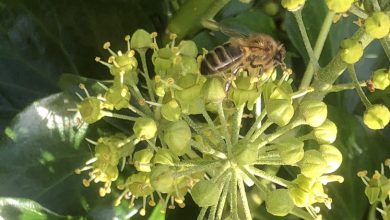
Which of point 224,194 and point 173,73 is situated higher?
point 173,73

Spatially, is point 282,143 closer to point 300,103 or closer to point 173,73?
point 300,103

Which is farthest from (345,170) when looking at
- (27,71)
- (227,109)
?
(27,71)

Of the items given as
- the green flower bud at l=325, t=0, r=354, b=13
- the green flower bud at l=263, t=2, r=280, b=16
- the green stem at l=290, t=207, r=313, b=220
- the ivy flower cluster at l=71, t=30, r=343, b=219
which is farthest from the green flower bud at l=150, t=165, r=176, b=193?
the green flower bud at l=263, t=2, r=280, b=16

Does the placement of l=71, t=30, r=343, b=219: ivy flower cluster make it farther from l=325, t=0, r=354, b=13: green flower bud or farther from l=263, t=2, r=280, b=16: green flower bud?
l=263, t=2, r=280, b=16: green flower bud

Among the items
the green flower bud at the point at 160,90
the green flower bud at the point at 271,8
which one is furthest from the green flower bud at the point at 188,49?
the green flower bud at the point at 271,8

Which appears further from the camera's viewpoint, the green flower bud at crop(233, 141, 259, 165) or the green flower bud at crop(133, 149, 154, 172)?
the green flower bud at crop(133, 149, 154, 172)

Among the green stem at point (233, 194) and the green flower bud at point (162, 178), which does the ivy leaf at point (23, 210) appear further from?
the green stem at point (233, 194)
